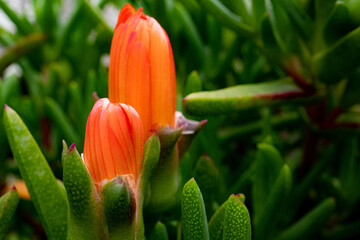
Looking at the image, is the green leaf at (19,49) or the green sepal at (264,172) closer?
the green sepal at (264,172)

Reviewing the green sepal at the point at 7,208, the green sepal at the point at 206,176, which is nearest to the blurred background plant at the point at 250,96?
the green sepal at the point at 206,176

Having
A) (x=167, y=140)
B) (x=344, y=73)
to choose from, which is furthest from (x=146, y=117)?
(x=344, y=73)

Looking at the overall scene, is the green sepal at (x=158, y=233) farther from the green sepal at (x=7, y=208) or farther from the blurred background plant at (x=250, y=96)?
the green sepal at (x=7, y=208)

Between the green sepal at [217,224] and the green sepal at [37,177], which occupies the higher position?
the green sepal at [37,177]

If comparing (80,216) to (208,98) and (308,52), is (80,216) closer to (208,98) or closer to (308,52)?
(208,98)

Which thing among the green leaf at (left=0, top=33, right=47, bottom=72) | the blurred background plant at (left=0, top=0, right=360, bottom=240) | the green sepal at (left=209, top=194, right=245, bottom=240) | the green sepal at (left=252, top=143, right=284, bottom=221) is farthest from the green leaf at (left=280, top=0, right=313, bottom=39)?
the green leaf at (left=0, top=33, right=47, bottom=72)
